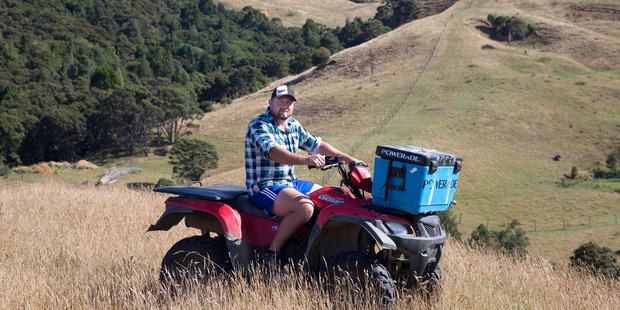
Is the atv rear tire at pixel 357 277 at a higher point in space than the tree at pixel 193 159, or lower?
higher

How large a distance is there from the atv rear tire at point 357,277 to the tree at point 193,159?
59349 millimetres

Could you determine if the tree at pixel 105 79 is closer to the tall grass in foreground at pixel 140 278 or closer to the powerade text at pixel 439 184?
the tall grass in foreground at pixel 140 278

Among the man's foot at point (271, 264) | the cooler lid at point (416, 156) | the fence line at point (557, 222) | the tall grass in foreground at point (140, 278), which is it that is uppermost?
the cooler lid at point (416, 156)

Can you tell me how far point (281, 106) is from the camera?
5.74 meters

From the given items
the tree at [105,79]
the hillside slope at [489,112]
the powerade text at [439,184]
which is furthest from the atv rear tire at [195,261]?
the tree at [105,79]

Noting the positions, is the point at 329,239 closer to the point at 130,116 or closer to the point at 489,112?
the point at 489,112

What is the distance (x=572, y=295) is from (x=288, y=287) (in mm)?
2851

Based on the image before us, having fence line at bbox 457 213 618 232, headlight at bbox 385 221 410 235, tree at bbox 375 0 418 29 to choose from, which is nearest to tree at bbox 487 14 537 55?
tree at bbox 375 0 418 29

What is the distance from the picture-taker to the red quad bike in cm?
484

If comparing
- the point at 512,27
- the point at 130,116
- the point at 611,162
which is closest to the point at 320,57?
the point at 512,27

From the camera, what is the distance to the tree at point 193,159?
210 ft

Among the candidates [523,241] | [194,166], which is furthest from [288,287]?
[194,166]

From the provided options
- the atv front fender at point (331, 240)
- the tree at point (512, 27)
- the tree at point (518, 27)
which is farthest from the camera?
the tree at point (512, 27)

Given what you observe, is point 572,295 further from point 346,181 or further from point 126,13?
point 126,13
